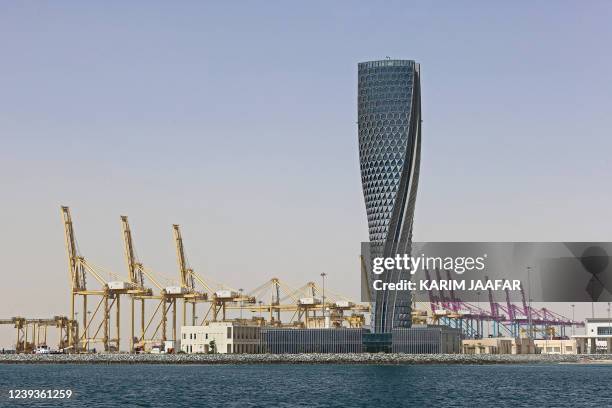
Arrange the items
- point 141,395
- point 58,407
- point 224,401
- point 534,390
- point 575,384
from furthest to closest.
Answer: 1. point 575,384
2. point 534,390
3. point 141,395
4. point 224,401
5. point 58,407

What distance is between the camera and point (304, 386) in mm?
143500

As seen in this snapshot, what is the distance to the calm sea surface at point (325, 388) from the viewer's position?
384ft

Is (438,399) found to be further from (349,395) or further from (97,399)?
(97,399)

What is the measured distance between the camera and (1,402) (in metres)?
112

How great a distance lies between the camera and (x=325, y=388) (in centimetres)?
14062

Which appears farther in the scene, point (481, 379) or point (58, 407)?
point (481, 379)

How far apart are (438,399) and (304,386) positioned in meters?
24.8

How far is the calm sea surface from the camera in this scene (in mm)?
117000

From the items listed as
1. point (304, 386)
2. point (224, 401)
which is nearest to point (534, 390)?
point (304, 386)

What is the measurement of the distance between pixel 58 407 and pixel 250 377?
204ft

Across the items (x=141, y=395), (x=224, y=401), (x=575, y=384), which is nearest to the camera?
(x=224, y=401)

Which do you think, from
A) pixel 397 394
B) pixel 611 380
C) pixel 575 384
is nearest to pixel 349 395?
pixel 397 394

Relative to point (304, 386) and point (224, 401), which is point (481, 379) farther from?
point (224, 401)

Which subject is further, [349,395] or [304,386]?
[304,386]
